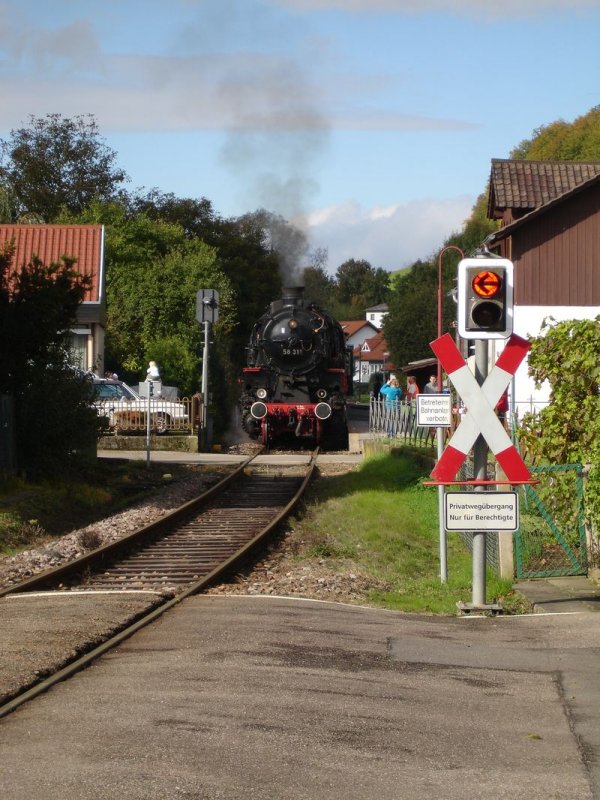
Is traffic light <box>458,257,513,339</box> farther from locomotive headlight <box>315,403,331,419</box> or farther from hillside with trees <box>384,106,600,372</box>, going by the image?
hillside with trees <box>384,106,600,372</box>

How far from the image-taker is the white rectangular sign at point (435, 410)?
41.8ft

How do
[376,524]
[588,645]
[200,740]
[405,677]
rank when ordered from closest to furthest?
[200,740]
[405,677]
[588,645]
[376,524]

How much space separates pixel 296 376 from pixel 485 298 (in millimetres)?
22540

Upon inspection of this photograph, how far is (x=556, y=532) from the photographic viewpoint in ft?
39.6

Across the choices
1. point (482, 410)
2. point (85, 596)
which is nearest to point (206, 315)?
point (85, 596)

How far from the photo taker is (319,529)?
17141 millimetres

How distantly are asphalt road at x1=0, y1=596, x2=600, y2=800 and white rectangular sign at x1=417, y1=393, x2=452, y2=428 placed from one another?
3891mm

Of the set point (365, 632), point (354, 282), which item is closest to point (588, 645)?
point (365, 632)

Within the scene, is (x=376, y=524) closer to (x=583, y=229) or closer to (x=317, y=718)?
(x=317, y=718)

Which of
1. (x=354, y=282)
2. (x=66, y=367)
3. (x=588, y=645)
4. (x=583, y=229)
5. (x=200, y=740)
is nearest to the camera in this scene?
(x=200, y=740)

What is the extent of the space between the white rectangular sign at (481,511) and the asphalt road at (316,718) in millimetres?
914

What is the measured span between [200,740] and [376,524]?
1115cm

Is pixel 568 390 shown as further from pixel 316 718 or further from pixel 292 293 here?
pixel 292 293

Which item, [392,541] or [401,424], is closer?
[392,541]
